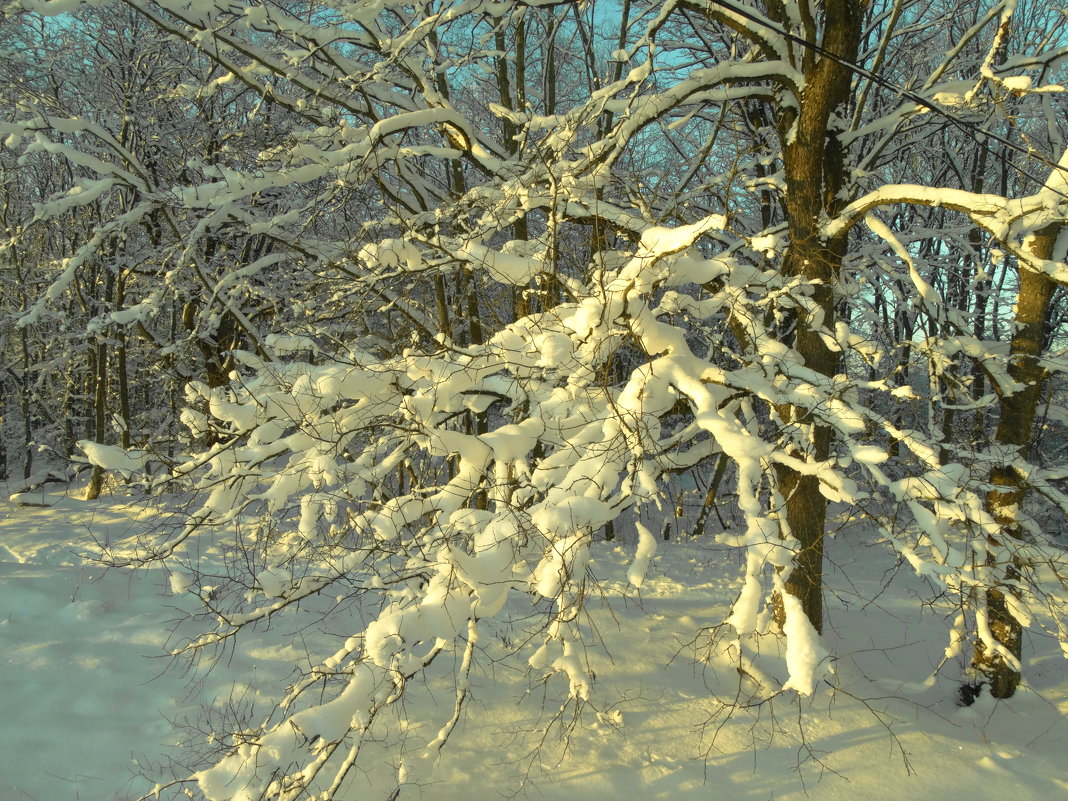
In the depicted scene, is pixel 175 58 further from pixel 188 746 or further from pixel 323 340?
pixel 188 746

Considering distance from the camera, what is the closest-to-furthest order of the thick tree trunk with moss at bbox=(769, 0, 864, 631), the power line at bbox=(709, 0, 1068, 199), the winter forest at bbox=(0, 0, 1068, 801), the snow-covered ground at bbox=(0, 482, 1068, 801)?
the power line at bbox=(709, 0, 1068, 199) → the winter forest at bbox=(0, 0, 1068, 801) → the snow-covered ground at bbox=(0, 482, 1068, 801) → the thick tree trunk with moss at bbox=(769, 0, 864, 631)

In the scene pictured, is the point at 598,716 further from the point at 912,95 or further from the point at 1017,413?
the point at 912,95

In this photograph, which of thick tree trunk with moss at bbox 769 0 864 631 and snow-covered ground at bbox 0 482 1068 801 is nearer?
snow-covered ground at bbox 0 482 1068 801

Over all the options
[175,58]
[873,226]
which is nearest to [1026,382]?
[873,226]

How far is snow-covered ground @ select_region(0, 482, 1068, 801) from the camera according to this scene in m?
4.59

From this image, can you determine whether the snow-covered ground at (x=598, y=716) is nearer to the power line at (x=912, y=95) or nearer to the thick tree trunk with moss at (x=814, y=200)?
the thick tree trunk with moss at (x=814, y=200)

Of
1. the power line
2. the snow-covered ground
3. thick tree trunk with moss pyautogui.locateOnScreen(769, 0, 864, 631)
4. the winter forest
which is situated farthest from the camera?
thick tree trunk with moss pyautogui.locateOnScreen(769, 0, 864, 631)

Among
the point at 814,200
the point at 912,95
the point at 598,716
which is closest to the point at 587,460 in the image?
the point at 912,95

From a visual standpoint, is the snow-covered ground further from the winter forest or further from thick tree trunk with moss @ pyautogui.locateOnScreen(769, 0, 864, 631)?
thick tree trunk with moss @ pyautogui.locateOnScreen(769, 0, 864, 631)

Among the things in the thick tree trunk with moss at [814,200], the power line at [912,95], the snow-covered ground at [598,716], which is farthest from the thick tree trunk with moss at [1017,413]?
the thick tree trunk with moss at [814,200]

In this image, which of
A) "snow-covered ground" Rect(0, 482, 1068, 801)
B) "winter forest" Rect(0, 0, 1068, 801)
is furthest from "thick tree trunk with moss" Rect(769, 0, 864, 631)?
"snow-covered ground" Rect(0, 482, 1068, 801)

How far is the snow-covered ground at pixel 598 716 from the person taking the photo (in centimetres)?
459

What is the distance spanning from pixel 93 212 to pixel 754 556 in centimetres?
1299

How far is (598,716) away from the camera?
5.08 m
